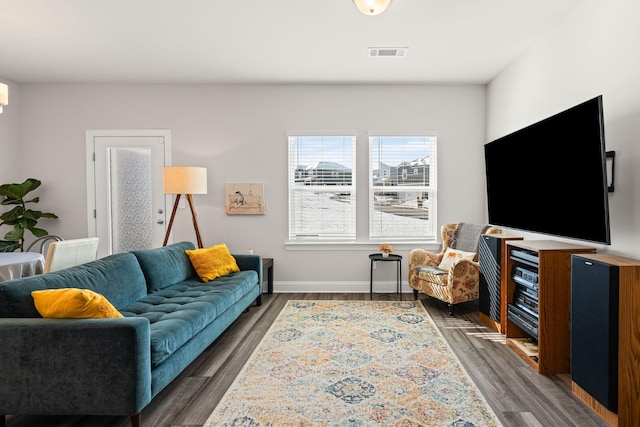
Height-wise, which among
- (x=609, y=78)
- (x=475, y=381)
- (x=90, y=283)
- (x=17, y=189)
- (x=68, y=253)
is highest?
(x=609, y=78)

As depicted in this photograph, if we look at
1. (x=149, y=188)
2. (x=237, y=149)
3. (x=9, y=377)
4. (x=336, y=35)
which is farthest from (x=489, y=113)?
(x=9, y=377)

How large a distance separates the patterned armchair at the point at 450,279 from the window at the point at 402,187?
1.98 feet

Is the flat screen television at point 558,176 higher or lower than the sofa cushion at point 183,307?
higher

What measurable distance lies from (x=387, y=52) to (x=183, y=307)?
3.14 meters

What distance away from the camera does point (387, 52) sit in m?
4.00

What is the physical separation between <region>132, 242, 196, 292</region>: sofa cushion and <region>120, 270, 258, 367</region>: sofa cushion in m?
0.07

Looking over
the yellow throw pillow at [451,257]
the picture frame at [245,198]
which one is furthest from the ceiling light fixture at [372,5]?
the picture frame at [245,198]

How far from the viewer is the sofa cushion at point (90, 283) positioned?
2.09 m

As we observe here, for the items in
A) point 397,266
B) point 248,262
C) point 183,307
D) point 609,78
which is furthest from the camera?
point 397,266

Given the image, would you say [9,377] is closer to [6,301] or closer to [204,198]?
[6,301]

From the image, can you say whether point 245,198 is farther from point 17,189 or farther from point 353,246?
point 17,189

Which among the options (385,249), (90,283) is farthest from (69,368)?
(385,249)

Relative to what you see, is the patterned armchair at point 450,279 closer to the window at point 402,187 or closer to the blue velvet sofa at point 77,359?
the window at point 402,187

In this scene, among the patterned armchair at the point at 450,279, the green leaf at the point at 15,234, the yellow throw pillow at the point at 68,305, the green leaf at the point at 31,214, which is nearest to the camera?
the yellow throw pillow at the point at 68,305
